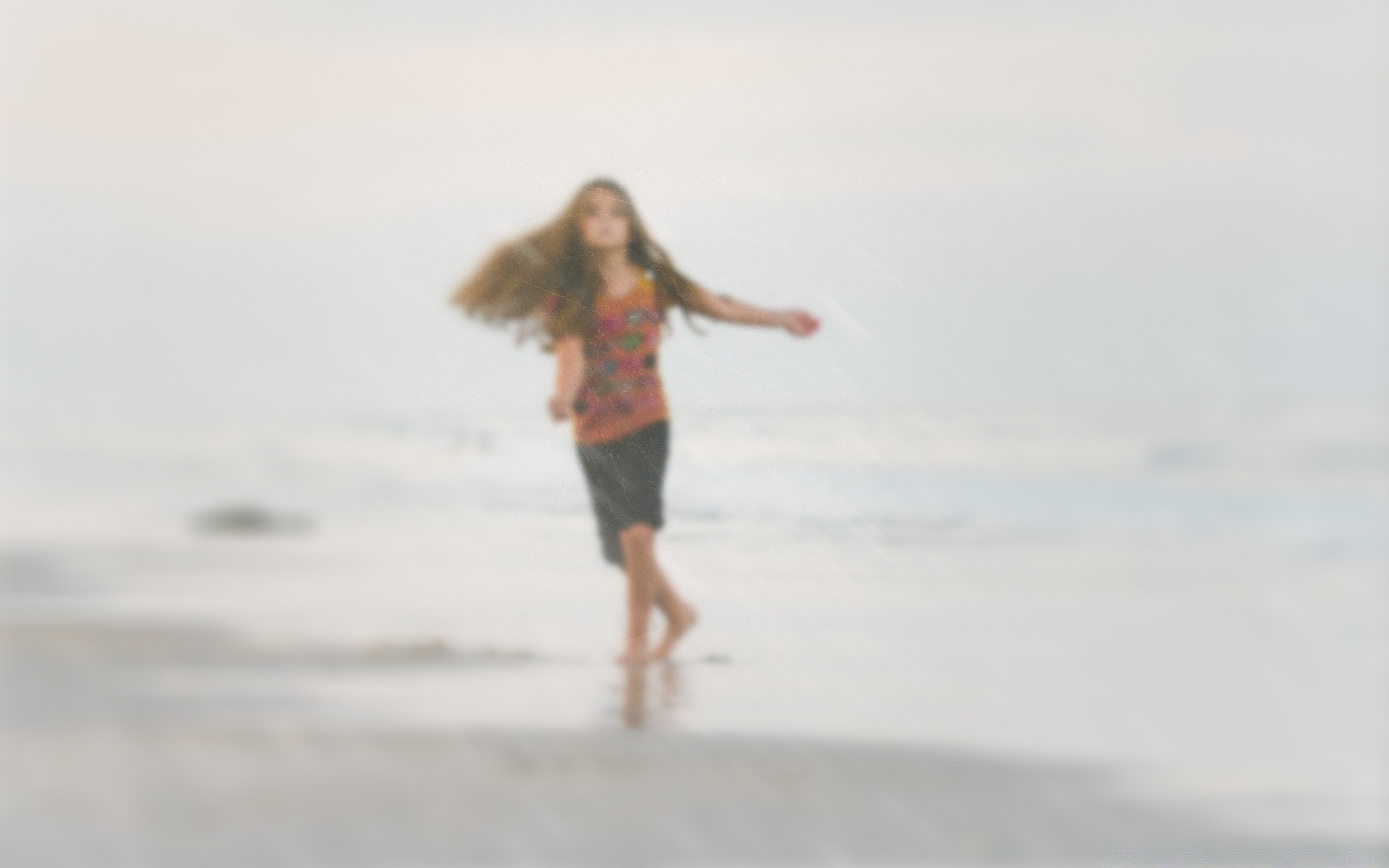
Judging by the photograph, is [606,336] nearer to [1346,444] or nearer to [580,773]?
[580,773]

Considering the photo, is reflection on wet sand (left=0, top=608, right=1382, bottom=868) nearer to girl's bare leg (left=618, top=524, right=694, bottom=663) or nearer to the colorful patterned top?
girl's bare leg (left=618, top=524, right=694, bottom=663)

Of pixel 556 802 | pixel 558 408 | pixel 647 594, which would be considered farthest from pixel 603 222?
pixel 556 802

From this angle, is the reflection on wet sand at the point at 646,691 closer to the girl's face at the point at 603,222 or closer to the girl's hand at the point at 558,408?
the girl's hand at the point at 558,408

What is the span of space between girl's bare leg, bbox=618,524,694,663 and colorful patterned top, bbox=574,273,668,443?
28 cm

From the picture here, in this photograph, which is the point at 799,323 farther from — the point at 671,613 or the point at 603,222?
the point at 671,613

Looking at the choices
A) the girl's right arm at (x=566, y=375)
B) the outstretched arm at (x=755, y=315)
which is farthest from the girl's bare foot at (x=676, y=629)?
the outstretched arm at (x=755, y=315)

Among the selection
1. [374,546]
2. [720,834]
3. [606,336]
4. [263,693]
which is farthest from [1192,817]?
[374,546]

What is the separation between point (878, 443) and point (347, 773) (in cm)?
161

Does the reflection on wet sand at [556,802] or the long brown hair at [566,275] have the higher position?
the long brown hair at [566,275]

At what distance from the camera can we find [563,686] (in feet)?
12.8

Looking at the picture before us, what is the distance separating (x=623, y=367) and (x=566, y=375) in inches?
Answer: 5.9

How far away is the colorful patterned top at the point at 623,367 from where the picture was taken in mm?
4062

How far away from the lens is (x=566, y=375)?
4020 mm

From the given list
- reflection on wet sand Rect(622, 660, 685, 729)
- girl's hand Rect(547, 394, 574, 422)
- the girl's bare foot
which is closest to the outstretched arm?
girl's hand Rect(547, 394, 574, 422)
